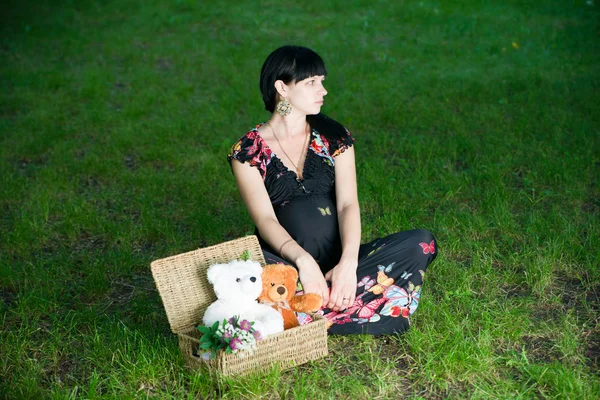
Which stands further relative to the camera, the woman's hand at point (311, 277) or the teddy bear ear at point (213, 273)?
the woman's hand at point (311, 277)

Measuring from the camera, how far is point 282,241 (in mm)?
3545

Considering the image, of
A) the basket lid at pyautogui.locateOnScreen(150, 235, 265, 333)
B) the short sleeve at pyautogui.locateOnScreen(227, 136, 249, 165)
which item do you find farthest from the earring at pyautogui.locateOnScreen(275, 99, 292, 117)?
the basket lid at pyautogui.locateOnScreen(150, 235, 265, 333)

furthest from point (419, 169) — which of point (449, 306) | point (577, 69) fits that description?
point (577, 69)

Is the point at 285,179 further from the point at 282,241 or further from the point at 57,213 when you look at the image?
the point at 57,213

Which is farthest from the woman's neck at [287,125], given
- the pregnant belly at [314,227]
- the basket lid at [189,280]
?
the basket lid at [189,280]

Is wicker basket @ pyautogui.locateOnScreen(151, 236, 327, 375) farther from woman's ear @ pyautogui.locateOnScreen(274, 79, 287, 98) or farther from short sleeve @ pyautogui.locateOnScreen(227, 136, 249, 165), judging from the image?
woman's ear @ pyautogui.locateOnScreen(274, 79, 287, 98)

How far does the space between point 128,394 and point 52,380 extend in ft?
1.50

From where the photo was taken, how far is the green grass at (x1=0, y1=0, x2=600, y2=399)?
328 cm

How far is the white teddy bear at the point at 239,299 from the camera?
311cm

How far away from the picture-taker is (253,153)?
3742mm

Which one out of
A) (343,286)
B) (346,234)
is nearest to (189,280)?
(343,286)

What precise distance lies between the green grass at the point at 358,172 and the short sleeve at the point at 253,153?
3.14 feet

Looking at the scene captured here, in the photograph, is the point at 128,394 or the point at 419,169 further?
the point at 419,169

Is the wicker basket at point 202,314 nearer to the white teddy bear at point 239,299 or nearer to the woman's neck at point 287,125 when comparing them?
the white teddy bear at point 239,299
